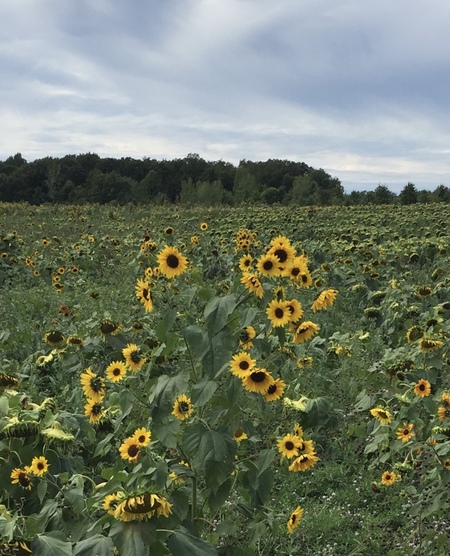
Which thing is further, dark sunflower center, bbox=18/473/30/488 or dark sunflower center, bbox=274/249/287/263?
dark sunflower center, bbox=274/249/287/263

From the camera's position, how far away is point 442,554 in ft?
7.86

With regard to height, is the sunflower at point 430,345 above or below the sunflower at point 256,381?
below

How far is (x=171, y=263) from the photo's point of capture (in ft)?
7.68

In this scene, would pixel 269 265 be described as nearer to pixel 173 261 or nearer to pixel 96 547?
pixel 173 261

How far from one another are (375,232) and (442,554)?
8614 millimetres

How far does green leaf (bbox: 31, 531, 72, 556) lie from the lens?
1318mm

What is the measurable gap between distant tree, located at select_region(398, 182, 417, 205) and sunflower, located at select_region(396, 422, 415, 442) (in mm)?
22851

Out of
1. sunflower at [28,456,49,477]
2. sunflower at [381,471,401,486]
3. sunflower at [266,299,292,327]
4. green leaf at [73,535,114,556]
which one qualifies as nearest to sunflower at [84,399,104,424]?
sunflower at [28,456,49,477]

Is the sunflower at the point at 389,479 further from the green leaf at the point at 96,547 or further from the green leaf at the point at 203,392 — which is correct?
the green leaf at the point at 96,547

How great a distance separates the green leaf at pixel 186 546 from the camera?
1.32 m

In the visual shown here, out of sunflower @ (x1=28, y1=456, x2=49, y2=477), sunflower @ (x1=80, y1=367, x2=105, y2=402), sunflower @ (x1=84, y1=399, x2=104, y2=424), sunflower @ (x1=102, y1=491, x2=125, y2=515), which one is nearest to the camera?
sunflower @ (x1=102, y1=491, x2=125, y2=515)

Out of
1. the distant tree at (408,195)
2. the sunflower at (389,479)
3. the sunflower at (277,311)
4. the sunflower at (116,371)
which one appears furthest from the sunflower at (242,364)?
the distant tree at (408,195)

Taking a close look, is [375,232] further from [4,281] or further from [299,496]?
[299,496]

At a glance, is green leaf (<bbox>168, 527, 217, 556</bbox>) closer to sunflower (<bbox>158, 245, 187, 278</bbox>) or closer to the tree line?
sunflower (<bbox>158, 245, 187, 278</bbox>)
